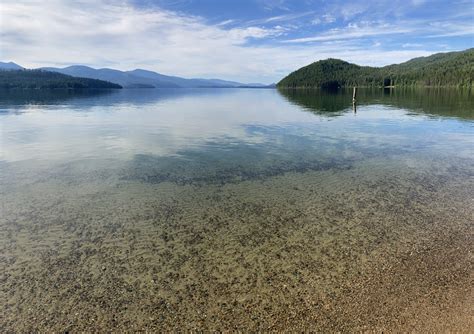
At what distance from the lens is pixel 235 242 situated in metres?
13.2

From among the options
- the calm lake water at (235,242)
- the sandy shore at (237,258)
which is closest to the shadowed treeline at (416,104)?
the calm lake water at (235,242)

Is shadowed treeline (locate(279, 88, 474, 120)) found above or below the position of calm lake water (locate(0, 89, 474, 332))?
above

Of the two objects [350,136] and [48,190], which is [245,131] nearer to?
[350,136]

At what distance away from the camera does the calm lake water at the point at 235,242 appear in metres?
9.07

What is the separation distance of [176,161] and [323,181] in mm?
12391

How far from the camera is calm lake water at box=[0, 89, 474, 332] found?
29.8 ft

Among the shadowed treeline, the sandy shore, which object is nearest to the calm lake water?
the sandy shore

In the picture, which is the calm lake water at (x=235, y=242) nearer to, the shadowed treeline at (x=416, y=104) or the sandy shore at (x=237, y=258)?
the sandy shore at (x=237, y=258)

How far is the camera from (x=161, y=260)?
38.6 ft

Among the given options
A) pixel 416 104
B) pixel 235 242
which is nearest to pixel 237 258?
pixel 235 242

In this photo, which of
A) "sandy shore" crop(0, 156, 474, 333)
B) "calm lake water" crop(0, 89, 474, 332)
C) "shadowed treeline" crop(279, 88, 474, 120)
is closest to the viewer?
"sandy shore" crop(0, 156, 474, 333)

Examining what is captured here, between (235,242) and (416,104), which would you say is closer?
(235,242)

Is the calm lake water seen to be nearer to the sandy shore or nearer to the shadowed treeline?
the sandy shore

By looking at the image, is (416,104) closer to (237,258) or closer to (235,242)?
(235,242)
